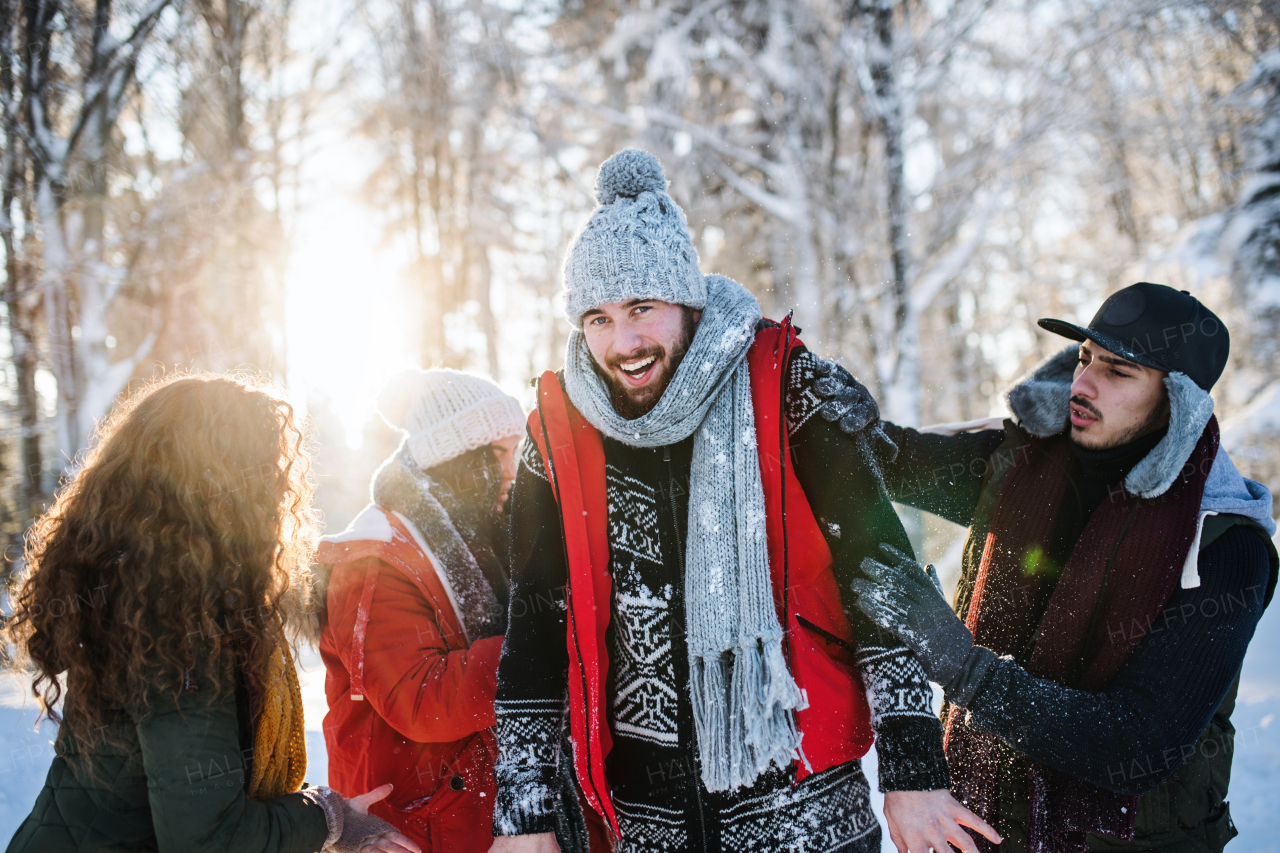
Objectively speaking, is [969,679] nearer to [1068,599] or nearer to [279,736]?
[1068,599]

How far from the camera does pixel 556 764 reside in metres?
1.68

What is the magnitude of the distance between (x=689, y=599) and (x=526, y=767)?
56cm

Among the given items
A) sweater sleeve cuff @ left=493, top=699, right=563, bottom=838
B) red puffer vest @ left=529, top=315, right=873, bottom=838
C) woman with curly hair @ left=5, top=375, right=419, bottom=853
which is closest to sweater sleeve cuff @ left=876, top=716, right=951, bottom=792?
red puffer vest @ left=529, top=315, right=873, bottom=838

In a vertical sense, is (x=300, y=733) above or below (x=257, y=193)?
below

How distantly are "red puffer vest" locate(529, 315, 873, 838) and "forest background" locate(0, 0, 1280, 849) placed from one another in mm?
1585

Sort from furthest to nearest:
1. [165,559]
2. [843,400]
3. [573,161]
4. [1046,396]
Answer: [573,161], [1046,396], [843,400], [165,559]

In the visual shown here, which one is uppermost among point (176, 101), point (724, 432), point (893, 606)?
point (176, 101)

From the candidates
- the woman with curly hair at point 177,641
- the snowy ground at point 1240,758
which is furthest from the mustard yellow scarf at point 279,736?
the snowy ground at point 1240,758

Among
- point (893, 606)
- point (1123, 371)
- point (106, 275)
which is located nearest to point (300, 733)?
point (893, 606)

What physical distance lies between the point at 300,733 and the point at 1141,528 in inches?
87.2

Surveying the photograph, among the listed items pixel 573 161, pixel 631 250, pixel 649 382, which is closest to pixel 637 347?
pixel 649 382

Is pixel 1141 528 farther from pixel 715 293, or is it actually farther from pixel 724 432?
pixel 715 293

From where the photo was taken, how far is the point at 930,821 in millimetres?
1407

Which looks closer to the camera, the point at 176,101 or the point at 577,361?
the point at 577,361
